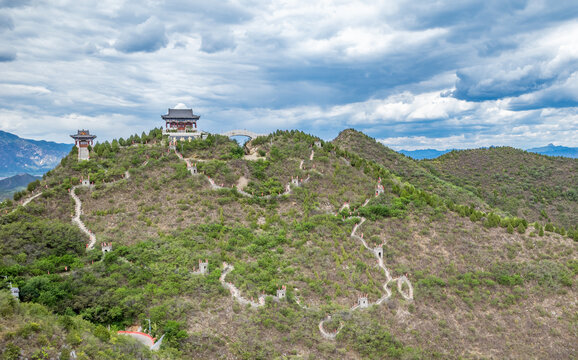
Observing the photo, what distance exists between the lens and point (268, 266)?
106 feet

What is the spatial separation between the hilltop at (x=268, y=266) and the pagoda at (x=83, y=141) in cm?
175

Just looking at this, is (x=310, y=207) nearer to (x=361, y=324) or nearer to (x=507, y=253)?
(x=361, y=324)

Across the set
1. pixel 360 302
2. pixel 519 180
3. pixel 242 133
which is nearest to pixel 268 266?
pixel 360 302

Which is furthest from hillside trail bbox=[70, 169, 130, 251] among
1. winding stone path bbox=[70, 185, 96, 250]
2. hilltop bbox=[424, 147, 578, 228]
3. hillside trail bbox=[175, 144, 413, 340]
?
hilltop bbox=[424, 147, 578, 228]

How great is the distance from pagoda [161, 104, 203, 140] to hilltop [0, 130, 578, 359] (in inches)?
251

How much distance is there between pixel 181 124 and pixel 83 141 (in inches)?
569

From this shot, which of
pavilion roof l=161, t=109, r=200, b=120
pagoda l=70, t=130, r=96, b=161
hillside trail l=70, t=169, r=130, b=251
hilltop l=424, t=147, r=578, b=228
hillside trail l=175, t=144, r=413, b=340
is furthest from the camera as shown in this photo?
hilltop l=424, t=147, r=578, b=228

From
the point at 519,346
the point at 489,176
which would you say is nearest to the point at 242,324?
the point at 519,346

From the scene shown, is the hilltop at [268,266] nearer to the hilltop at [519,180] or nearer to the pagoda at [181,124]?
the pagoda at [181,124]

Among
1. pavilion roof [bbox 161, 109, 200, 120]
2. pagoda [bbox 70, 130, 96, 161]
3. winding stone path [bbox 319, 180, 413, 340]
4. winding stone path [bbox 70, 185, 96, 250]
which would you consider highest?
pavilion roof [bbox 161, 109, 200, 120]

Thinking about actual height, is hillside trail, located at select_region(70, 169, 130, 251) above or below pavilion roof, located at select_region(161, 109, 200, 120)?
below

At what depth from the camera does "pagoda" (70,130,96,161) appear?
46.4 m

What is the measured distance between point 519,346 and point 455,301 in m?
5.74

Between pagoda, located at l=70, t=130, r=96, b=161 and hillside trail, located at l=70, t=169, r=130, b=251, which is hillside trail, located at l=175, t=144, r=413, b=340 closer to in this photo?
hillside trail, located at l=70, t=169, r=130, b=251
